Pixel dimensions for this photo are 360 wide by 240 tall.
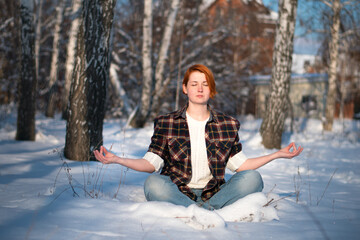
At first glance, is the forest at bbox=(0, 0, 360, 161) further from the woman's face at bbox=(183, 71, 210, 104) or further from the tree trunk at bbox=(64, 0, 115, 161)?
the woman's face at bbox=(183, 71, 210, 104)

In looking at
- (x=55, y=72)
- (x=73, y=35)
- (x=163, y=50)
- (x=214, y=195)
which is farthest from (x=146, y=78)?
(x=214, y=195)

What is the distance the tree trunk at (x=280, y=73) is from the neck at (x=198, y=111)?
510 cm

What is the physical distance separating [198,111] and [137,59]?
1208 centimetres

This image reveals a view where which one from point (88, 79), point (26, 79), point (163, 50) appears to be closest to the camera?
point (88, 79)

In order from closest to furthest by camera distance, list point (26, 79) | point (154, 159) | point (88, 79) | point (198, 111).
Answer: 1. point (154, 159)
2. point (198, 111)
3. point (88, 79)
4. point (26, 79)

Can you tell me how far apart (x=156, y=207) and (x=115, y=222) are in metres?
0.36

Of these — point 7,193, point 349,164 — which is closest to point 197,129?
point 7,193

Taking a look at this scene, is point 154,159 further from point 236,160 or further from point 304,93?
point 304,93

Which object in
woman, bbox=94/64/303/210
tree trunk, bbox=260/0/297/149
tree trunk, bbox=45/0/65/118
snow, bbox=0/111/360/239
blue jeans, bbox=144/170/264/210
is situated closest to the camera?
snow, bbox=0/111/360/239

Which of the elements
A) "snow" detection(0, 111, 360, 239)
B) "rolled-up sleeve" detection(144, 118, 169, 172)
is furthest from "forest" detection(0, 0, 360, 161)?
"rolled-up sleeve" detection(144, 118, 169, 172)

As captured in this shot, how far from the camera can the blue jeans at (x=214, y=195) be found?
8.80 feet

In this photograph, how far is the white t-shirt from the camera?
2889 millimetres

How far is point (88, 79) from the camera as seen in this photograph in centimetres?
485

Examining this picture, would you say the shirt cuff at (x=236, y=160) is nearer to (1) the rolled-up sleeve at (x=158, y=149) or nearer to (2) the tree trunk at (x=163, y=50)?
(1) the rolled-up sleeve at (x=158, y=149)
